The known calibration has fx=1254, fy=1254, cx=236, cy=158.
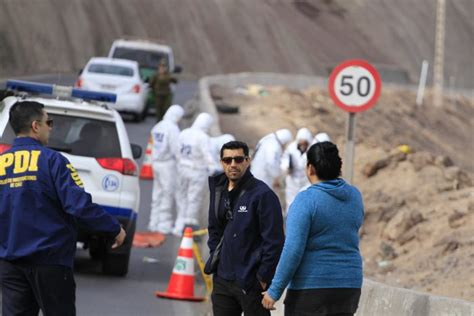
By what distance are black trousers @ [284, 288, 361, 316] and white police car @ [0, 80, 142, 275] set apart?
20.1 ft

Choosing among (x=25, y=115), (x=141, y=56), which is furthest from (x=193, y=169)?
(x=141, y=56)

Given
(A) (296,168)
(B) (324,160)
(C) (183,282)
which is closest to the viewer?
(B) (324,160)

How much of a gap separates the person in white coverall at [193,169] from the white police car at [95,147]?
416 cm

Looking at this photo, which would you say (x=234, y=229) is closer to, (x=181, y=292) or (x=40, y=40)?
(x=181, y=292)

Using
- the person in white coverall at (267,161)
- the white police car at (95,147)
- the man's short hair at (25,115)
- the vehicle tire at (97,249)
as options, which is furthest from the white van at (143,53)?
the man's short hair at (25,115)

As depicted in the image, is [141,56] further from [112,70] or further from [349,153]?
[349,153]

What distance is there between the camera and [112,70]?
34344mm

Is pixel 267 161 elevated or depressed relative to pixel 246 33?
elevated

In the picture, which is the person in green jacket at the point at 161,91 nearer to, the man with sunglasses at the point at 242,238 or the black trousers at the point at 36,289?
the man with sunglasses at the point at 242,238

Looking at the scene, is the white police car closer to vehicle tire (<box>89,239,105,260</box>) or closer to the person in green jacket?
vehicle tire (<box>89,239,105,260</box>)

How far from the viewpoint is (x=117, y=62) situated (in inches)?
1356

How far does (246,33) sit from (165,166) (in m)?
70.0

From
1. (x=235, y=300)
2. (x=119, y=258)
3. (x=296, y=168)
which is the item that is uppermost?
(x=235, y=300)

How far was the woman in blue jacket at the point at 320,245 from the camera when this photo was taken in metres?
6.89
